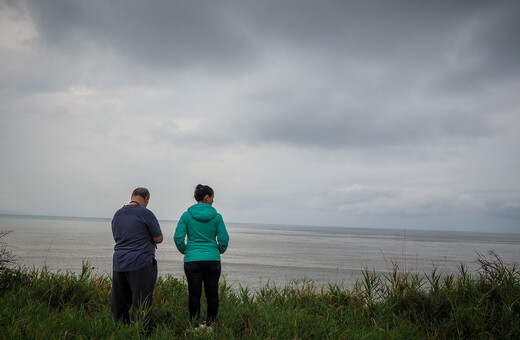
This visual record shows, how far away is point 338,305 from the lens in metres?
7.12

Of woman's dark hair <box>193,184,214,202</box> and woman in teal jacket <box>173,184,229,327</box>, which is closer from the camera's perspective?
woman in teal jacket <box>173,184,229,327</box>

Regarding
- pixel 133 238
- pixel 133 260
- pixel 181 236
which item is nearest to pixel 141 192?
pixel 133 238

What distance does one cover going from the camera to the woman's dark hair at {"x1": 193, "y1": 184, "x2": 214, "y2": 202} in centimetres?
558

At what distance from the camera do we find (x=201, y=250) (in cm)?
529

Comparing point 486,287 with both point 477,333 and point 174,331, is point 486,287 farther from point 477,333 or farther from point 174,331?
point 174,331

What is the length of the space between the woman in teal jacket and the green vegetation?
34 centimetres

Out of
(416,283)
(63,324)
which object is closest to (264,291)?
(416,283)

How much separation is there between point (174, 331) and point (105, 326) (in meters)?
0.80

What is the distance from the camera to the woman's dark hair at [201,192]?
5.58m

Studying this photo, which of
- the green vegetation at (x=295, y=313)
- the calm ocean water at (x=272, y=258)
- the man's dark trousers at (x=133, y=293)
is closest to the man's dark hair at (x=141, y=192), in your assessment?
the man's dark trousers at (x=133, y=293)

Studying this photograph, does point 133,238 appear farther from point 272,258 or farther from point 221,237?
point 272,258

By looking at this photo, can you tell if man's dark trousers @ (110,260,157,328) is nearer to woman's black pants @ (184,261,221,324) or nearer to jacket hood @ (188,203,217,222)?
woman's black pants @ (184,261,221,324)

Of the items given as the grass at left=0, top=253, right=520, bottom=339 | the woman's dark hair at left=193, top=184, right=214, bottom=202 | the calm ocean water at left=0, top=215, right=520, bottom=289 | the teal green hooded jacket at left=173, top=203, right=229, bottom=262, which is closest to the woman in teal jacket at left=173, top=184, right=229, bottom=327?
the teal green hooded jacket at left=173, top=203, right=229, bottom=262

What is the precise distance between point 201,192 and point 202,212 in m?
Result: 0.32
